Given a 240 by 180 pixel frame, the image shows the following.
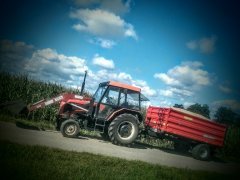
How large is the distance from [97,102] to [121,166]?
14.1 feet

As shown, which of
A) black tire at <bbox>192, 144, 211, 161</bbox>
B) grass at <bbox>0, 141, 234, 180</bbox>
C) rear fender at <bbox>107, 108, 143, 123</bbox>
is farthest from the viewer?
black tire at <bbox>192, 144, 211, 161</bbox>

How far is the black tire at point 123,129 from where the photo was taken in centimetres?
1071

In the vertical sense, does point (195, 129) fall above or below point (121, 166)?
above

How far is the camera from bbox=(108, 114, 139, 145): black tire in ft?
35.1

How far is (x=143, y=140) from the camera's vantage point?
15.4 meters

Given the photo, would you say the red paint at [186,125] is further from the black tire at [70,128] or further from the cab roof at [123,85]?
the black tire at [70,128]

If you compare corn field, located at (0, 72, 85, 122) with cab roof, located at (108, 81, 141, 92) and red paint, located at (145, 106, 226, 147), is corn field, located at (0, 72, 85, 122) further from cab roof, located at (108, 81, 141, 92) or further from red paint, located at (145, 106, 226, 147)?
red paint, located at (145, 106, 226, 147)

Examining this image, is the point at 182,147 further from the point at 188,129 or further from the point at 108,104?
the point at 108,104

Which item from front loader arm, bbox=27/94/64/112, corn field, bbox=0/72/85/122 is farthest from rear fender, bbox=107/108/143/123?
corn field, bbox=0/72/85/122

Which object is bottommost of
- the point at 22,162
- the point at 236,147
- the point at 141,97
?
the point at 22,162

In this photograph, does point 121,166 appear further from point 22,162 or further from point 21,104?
point 21,104

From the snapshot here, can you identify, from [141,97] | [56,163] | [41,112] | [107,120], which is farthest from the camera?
[41,112]

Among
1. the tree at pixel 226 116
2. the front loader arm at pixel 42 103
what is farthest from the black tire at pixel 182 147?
the tree at pixel 226 116

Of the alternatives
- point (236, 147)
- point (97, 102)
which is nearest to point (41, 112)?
point (97, 102)
